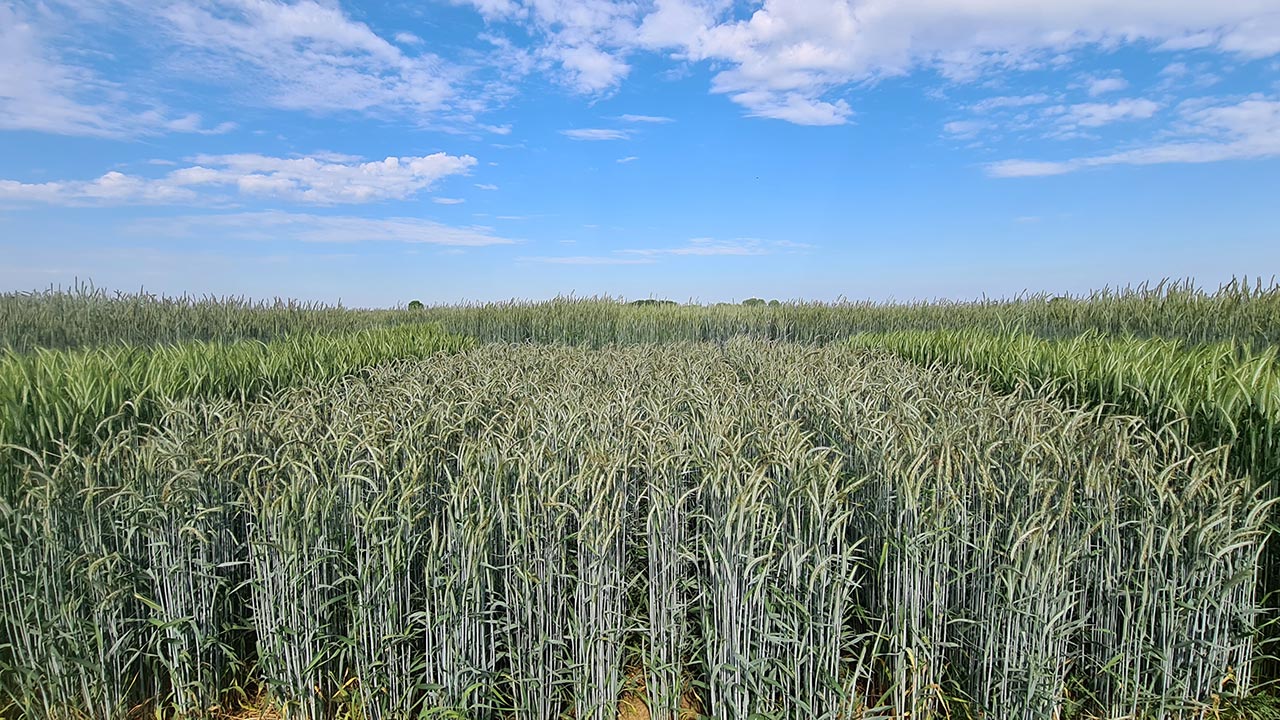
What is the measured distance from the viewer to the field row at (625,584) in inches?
96.7

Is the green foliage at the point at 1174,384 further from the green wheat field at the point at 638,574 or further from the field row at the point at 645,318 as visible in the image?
the field row at the point at 645,318

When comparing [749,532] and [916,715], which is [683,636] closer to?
[749,532]

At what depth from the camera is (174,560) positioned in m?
2.78

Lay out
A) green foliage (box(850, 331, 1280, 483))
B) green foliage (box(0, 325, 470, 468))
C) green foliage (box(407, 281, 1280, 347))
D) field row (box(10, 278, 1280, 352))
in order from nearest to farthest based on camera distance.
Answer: green foliage (box(850, 331, 1280, 483)) < green foliage (box(0, 325, 470, 468)) < field row (box(10, 278, 1280, 352)) < green foliage (box(407, 281, 1280, 347))

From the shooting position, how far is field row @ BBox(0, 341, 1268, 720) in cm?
246

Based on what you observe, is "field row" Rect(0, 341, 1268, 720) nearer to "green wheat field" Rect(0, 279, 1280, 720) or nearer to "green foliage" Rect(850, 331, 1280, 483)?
"green wheat field" Rect(0, 279, 1280, 720)

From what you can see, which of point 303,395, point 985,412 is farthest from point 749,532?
point 303,395

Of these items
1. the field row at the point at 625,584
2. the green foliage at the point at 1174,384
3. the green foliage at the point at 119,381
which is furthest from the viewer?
the green foliage at the point at 119,381

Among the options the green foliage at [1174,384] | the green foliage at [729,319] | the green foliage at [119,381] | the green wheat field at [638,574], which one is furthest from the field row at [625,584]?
the green foliage at [729,319]

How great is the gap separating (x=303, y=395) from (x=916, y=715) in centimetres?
473

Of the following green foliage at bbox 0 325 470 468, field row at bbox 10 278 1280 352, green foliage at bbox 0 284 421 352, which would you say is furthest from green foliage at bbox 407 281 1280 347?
green foliage at bbox 0 325 470 468

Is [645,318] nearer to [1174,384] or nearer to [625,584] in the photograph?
[1174,384]

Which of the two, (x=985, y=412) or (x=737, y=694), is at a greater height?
(x=985, y=412)

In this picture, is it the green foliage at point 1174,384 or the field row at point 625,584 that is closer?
the field row at point 625,584
